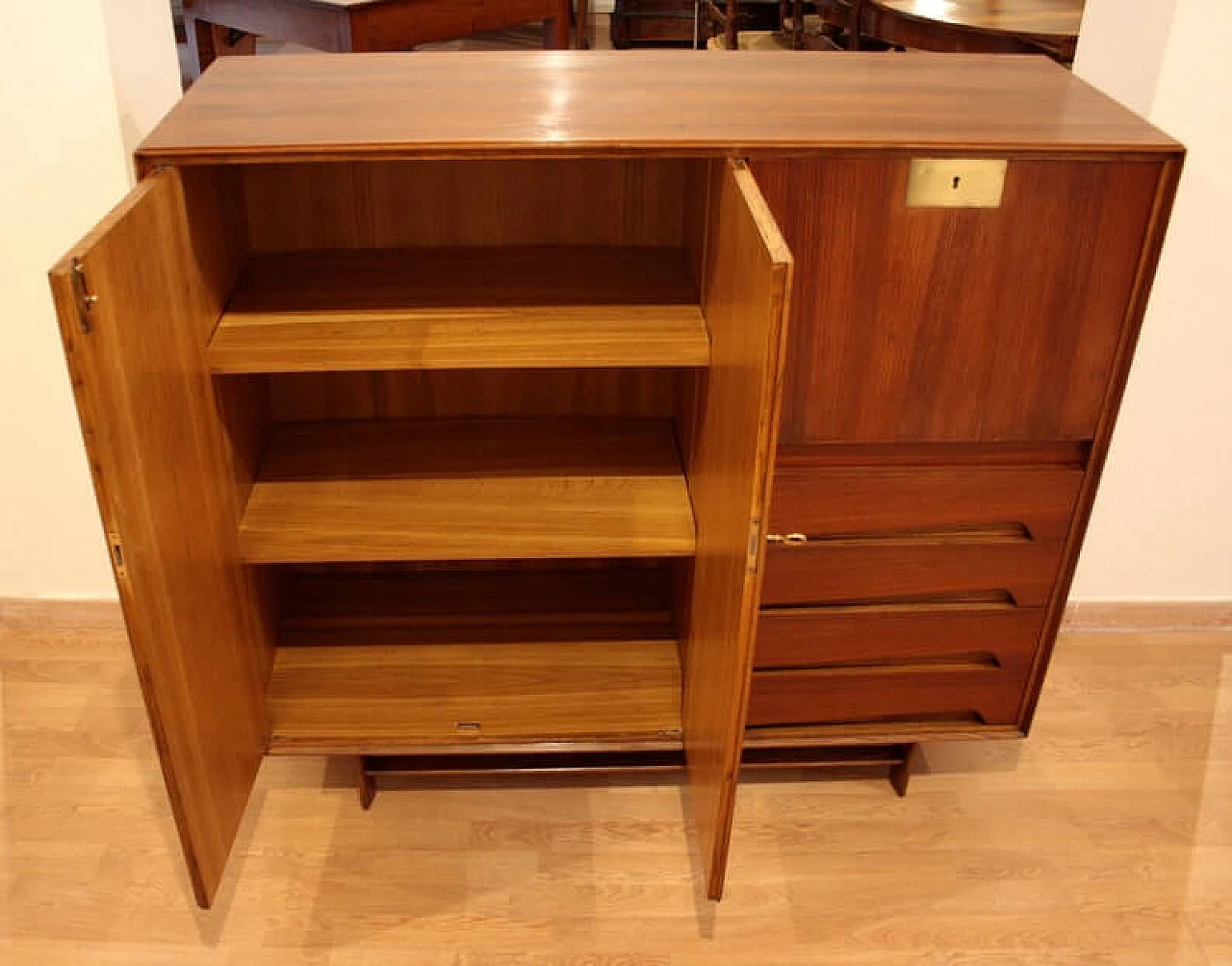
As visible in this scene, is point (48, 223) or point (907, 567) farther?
point (48, 223)

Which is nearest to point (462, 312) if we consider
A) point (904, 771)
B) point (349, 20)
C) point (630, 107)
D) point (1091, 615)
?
point (630, 107)

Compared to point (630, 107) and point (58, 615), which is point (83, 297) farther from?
point (58, 615)

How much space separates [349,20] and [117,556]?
215cm

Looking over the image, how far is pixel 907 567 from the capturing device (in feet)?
5.21

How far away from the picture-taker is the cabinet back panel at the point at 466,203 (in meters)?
1.63

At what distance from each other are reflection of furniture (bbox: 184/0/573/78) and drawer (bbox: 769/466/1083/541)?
197cm

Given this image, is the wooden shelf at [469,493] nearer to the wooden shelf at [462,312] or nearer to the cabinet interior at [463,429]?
the cabinet interior at [463,429]

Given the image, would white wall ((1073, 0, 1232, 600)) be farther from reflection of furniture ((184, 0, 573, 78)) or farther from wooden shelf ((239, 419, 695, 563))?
reflection of furniture ((184, 0, 573, 78))

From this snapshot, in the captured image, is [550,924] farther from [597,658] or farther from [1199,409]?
[1199,409]

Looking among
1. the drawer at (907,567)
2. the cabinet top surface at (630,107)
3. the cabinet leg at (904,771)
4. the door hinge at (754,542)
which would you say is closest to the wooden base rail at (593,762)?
the cabinet leg at (904,771)

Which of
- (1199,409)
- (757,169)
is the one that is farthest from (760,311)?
(1199,409)

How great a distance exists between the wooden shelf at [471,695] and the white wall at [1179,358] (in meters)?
0.89

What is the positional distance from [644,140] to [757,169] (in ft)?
0.42

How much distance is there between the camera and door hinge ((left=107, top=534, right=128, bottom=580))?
112cm
